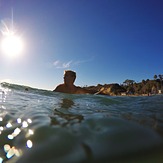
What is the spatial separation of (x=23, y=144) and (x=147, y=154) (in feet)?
3.14

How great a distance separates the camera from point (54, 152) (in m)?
1.33

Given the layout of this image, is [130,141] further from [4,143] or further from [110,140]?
[4,143]

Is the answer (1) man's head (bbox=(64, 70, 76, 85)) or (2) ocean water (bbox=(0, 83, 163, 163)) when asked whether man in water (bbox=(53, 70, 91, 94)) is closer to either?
(1) man's head (bbox=(64, 70, 76, 85))

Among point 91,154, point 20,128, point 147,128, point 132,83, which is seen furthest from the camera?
point 132,83

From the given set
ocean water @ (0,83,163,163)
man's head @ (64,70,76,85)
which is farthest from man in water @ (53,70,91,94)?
ocean water @ (0,83,163,163)

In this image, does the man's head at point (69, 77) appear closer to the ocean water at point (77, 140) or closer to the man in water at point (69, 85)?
the man in water at point (69, 85)

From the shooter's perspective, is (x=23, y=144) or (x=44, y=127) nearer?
(x=23, y=144)

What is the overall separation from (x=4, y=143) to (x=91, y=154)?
0.69 meters

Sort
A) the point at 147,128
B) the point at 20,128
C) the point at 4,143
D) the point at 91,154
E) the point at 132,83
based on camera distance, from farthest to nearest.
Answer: the point at 132,83
the point at 147,128
the point at 20,128
the point at 4,143
the point at 91,154

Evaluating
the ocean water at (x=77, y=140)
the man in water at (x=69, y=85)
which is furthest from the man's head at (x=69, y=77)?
the ocean water at (x=77, y=140)

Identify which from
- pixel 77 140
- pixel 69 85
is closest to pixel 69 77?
pixel 69 85

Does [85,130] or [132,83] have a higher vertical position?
[132,83]

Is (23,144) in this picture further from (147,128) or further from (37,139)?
(147,128)

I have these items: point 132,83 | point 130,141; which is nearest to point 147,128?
point 130,141
